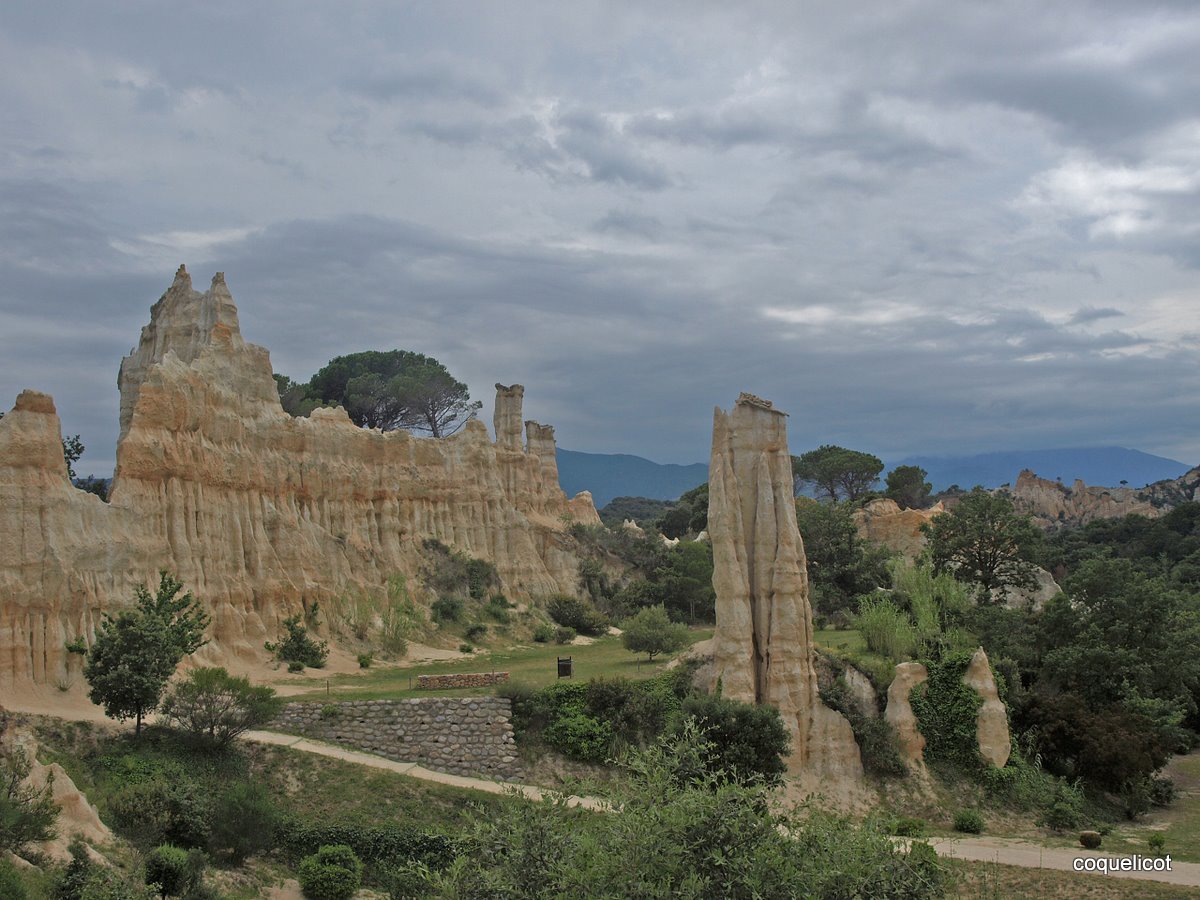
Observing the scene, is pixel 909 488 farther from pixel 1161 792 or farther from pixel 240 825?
pixel 240 825

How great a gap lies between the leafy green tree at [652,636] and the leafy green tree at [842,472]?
48.2 meters

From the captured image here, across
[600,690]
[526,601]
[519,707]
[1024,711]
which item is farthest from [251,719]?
[526,601]

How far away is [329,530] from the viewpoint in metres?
45.1

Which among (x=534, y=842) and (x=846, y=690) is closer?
(x=534, y=842)

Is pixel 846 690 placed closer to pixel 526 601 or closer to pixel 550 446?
pixel 526 601

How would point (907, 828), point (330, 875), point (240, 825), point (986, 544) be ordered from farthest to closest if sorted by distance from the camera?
point (986, 544) → point (907, 828) → point (240, 825) → point (330, 875)

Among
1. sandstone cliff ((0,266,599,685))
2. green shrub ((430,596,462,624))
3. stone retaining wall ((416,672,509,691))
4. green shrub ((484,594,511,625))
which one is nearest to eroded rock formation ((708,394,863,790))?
stone retaining wall ((416,672,509,691))

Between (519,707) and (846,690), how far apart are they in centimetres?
999

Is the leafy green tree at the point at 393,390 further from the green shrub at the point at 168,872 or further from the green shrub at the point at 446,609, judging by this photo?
the green shrub at the point at 168,872

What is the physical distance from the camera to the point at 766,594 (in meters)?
31.2

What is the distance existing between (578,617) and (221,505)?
22.3m

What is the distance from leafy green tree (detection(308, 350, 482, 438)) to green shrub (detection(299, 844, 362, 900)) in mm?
46886

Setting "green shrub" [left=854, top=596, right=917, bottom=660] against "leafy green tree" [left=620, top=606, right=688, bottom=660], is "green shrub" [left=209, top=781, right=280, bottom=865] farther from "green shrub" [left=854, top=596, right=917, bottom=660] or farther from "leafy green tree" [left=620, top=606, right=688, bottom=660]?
"green shrub" [left=854, top=596, right=917, bottom=660]

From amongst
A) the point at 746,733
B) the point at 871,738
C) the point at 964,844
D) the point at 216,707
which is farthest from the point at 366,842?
the point at 871,738
